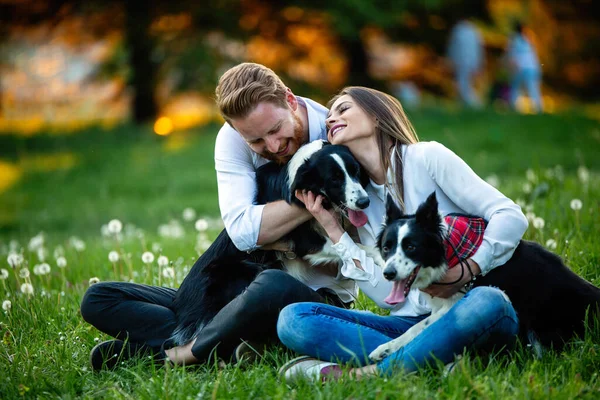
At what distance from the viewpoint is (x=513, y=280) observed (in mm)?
3195

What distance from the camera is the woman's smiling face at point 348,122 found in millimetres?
3555

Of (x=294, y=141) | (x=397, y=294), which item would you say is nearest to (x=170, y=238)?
(x=294, y=141)

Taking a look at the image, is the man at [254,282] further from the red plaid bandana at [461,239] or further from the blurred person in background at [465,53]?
the blurred person in background at [465,53]

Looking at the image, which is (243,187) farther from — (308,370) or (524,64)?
(524,64)

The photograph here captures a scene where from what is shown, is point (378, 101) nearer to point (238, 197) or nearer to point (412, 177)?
point (412, 177)

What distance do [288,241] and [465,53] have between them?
12707 millimetres

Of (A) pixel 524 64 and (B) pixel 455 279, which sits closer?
(B) pixel 455 279

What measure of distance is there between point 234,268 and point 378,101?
4.01 ft

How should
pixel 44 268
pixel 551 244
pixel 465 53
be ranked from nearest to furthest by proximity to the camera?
pixel 551 244
pixel 44 268
pixel 465 53

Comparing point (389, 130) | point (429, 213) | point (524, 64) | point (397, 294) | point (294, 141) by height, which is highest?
point (389, 130)

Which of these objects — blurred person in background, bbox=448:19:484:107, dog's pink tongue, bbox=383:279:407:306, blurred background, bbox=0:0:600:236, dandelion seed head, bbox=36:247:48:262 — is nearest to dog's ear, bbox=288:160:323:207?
dog's pink tongue, bbox=383:279:407:306

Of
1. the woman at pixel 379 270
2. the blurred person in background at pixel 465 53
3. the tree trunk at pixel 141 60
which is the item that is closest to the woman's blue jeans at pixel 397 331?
the woman at pixel 379 270

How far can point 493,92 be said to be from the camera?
55.6ft

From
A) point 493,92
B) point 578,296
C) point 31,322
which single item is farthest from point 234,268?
point 493,92
